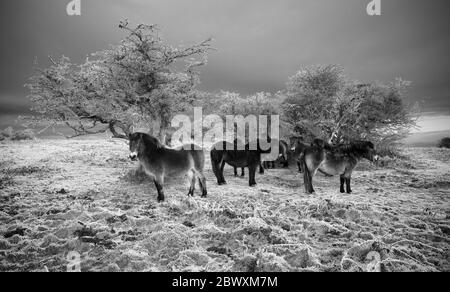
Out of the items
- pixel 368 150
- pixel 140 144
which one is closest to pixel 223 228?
pixel 140 144

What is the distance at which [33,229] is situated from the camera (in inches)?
238

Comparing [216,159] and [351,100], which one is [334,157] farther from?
[351,100]

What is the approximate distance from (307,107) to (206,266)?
1607 centimetres

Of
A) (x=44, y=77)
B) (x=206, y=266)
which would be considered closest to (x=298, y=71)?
(x=44, y=77)

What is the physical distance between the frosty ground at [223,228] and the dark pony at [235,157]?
0.97 m

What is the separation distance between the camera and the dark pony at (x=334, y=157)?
9.82m

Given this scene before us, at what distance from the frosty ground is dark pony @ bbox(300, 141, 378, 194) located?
0.98 metres

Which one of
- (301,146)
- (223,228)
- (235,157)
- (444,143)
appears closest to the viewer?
(223,228)

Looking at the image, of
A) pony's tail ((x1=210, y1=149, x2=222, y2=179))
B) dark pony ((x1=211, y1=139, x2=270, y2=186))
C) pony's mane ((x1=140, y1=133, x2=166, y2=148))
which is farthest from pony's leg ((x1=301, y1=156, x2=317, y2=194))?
pony's mane ((x1=140, y1=133, x2=166, y2=148))

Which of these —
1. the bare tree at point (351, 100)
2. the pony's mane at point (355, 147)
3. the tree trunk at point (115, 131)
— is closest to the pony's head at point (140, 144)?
the tree trunk at point (115, 131)

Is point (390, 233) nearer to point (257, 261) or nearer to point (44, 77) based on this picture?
point (257, 261)

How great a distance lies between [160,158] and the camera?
8328 mm

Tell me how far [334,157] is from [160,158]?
7.39 meters

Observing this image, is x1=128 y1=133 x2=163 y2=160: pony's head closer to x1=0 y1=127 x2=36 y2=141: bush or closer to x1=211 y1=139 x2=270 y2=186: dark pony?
x1=211 y1=139 x2=270 y2=186: dark pony
